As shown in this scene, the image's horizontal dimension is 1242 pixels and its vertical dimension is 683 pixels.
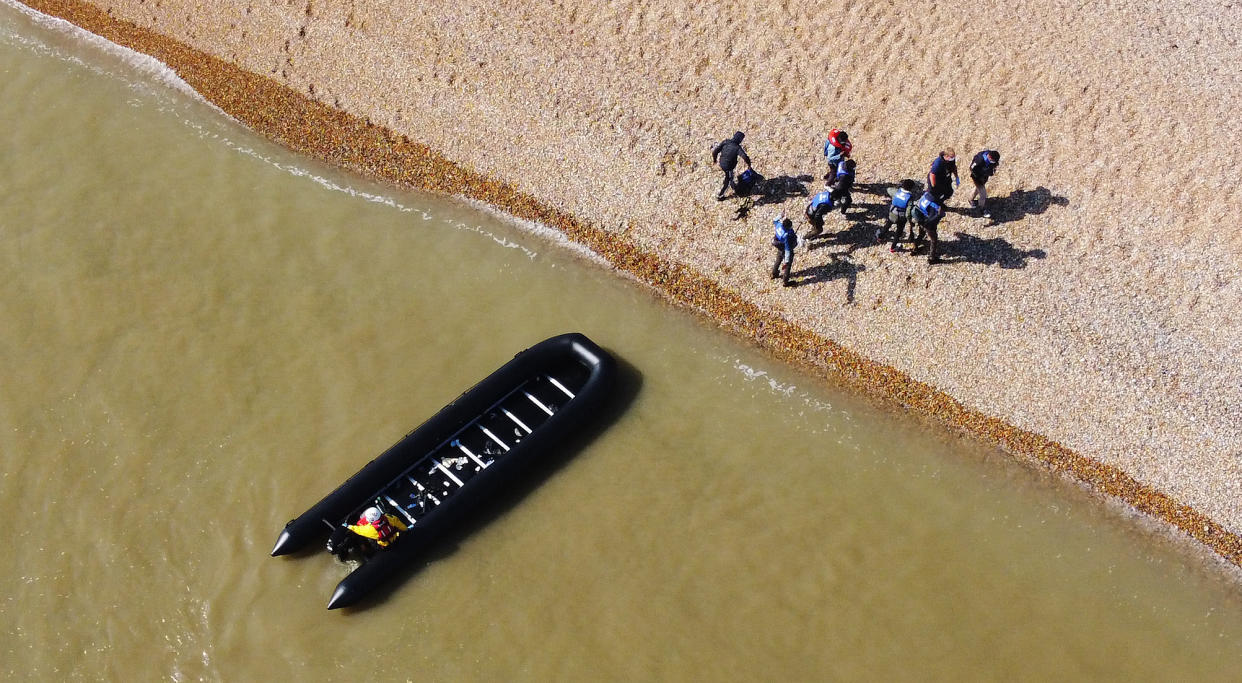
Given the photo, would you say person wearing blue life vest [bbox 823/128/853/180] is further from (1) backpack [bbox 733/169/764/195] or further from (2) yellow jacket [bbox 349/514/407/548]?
(2) yellow jacket [bbox 349/514/407/548]

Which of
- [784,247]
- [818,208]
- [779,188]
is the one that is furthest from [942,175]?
[779,188]

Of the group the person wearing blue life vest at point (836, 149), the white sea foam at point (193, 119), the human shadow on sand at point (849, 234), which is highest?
the person wearing blue life vest at point (836, 149)

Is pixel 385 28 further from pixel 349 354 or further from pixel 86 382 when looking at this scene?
pixel 86 382

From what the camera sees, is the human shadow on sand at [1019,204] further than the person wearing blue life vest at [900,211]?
Yes

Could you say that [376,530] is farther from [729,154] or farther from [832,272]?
[832,272]

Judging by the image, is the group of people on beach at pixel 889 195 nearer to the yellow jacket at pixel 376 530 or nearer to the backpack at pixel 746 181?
the backpack at pixel 746 181

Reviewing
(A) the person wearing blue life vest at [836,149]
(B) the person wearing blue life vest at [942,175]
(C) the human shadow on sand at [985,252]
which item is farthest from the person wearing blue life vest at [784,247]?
(C) the human shadow on sand at [985,252]
